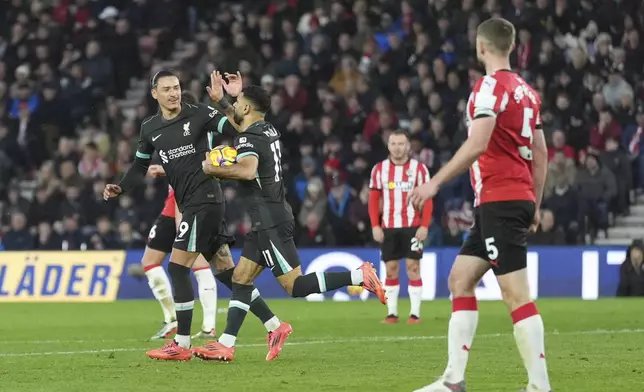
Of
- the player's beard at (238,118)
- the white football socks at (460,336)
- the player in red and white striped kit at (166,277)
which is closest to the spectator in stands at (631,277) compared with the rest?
the player in red and white striped kit at (166,277)

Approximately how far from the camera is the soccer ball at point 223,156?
10195 millimetres

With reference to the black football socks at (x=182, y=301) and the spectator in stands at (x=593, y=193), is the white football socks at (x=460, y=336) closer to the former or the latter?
the black football socks at (x=182, y=301)

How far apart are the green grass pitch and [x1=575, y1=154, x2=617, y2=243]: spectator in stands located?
3492 millimetres

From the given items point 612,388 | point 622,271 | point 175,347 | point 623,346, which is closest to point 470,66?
point 622,271

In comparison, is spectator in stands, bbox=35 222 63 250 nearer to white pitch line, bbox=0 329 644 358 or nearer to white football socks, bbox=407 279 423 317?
white football socks, bbox=407 279 423 317

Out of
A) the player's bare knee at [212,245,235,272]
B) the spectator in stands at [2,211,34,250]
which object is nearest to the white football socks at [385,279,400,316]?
the player's bare knee at [212,245,235,272]

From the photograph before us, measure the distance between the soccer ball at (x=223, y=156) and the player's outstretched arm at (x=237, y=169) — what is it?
3 centimetres

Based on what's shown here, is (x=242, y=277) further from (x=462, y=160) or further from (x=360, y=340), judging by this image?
(x=462, y=160)

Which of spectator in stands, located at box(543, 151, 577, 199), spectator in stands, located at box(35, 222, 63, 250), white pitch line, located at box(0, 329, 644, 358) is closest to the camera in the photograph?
white pitch line, located at box(0, 329, 644, 358)

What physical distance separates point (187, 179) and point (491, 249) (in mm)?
4269

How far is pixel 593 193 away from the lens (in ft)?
72.1

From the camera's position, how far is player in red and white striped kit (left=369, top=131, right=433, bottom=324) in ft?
54.2

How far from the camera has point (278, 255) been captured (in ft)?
35.3

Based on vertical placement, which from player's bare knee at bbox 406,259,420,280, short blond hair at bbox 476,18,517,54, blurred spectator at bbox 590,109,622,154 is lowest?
player's bare knee at bbox 406,259,420,280
